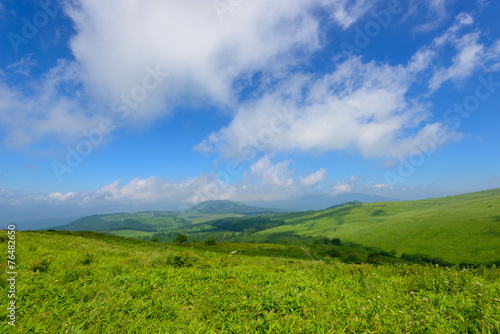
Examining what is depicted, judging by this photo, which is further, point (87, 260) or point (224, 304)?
point (87, 260)

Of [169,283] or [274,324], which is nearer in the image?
[274,324]

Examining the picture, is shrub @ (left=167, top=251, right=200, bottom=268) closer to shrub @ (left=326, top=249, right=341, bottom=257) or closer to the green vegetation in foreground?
the green vegetation in foreground

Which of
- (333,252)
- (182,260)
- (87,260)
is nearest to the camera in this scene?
(87,260)

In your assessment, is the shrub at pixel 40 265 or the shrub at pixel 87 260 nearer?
the shrub at pixel 40 265

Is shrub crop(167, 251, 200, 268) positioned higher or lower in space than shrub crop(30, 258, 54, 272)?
lower

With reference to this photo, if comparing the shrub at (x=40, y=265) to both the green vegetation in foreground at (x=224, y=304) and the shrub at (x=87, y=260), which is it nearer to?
the green vegetation in foreground at (x=224, y=304)

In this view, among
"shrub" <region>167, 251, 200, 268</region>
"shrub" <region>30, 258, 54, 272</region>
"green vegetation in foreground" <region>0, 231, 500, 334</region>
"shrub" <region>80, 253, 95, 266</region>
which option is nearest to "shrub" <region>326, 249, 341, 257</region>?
"green vegetation in foreground" <region>0, 231, 500, 334</region>

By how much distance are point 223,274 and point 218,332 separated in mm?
3717

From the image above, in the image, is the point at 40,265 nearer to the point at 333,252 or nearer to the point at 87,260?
the point at 87,260

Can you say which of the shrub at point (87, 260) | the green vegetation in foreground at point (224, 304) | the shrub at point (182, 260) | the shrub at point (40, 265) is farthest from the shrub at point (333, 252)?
the shrub at point (40, 265)

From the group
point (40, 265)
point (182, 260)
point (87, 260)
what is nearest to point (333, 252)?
point (182, 260)

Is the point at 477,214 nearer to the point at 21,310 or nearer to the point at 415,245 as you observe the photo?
the point at 415,245

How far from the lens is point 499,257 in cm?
11538

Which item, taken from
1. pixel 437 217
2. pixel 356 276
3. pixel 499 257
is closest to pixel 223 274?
pixel 356 276
